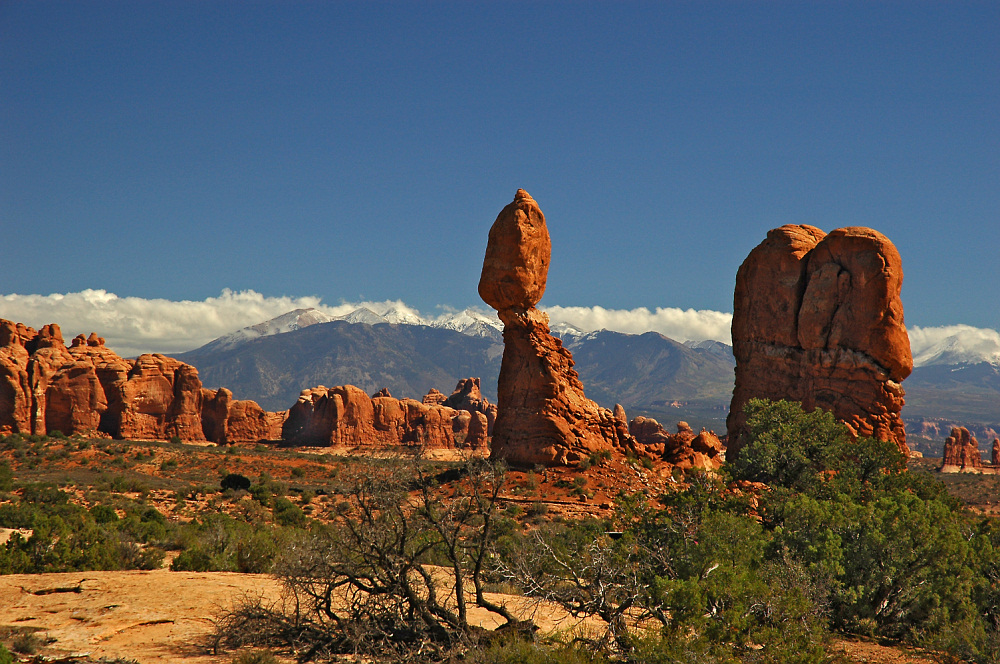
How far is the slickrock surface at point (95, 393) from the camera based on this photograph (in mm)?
66188

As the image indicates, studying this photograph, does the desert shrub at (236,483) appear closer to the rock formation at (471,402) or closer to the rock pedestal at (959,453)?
the rock formation at (471,402)

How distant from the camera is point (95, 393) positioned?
236ft

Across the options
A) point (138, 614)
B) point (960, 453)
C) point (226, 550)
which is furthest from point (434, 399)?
point (138, 614)

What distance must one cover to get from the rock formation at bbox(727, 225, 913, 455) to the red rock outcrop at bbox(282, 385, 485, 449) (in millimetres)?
56207

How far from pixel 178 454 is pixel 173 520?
2942 centimetres

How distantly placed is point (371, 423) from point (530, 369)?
62711mm

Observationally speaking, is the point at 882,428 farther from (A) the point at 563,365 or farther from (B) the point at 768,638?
(B) the point at 768,638

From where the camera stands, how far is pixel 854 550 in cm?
1570

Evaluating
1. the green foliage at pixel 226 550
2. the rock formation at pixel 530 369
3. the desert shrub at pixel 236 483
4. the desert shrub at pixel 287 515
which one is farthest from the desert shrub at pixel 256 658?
the desert shrub at pixel 236 483

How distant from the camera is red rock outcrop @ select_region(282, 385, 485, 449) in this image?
303 feet

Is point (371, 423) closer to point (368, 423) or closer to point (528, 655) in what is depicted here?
point (368, 423)

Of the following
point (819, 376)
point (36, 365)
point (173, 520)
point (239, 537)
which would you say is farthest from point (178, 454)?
point (819, 376)

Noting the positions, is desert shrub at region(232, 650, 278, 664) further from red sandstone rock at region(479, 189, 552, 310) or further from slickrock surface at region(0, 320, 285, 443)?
slickrock surface at region(0, 320, 285, 443)

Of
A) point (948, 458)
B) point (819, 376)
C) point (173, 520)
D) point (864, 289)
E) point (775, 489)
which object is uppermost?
point (864, 289)
